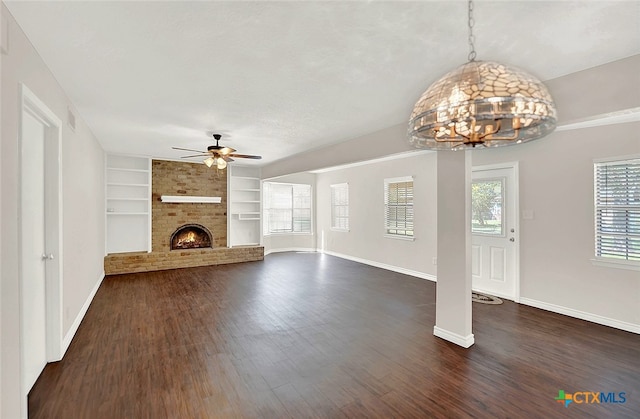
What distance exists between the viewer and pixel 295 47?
198 cm

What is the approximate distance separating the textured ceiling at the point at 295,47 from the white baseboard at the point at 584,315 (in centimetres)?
303

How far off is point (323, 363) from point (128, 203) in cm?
611

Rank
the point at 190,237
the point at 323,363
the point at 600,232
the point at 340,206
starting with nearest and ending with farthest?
the point at 323,363 → the point at 600,232 → the point at 190,237 → the point at 340,206

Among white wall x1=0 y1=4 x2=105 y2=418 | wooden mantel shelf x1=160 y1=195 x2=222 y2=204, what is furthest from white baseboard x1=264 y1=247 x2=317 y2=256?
white wall x1=0 y1=4 x2=105 y2=418

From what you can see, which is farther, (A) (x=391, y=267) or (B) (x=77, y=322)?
(A) (x=391, y=267)

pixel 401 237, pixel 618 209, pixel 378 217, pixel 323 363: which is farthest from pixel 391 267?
pixel 323 363

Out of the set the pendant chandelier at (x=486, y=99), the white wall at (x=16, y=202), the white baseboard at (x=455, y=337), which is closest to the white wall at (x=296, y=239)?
the white wall at (x=16, y=202)

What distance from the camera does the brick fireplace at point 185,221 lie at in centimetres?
653

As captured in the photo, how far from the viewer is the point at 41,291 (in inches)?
97.7

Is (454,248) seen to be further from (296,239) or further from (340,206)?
(296,239)

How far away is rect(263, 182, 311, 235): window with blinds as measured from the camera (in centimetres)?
885

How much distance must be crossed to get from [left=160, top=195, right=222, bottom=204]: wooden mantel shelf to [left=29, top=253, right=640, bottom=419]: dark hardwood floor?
3122 mm

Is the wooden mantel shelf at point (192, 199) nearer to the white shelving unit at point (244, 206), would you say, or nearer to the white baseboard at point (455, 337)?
the white shelving unit at point (244, 206)

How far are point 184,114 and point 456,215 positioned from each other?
10.9ft
